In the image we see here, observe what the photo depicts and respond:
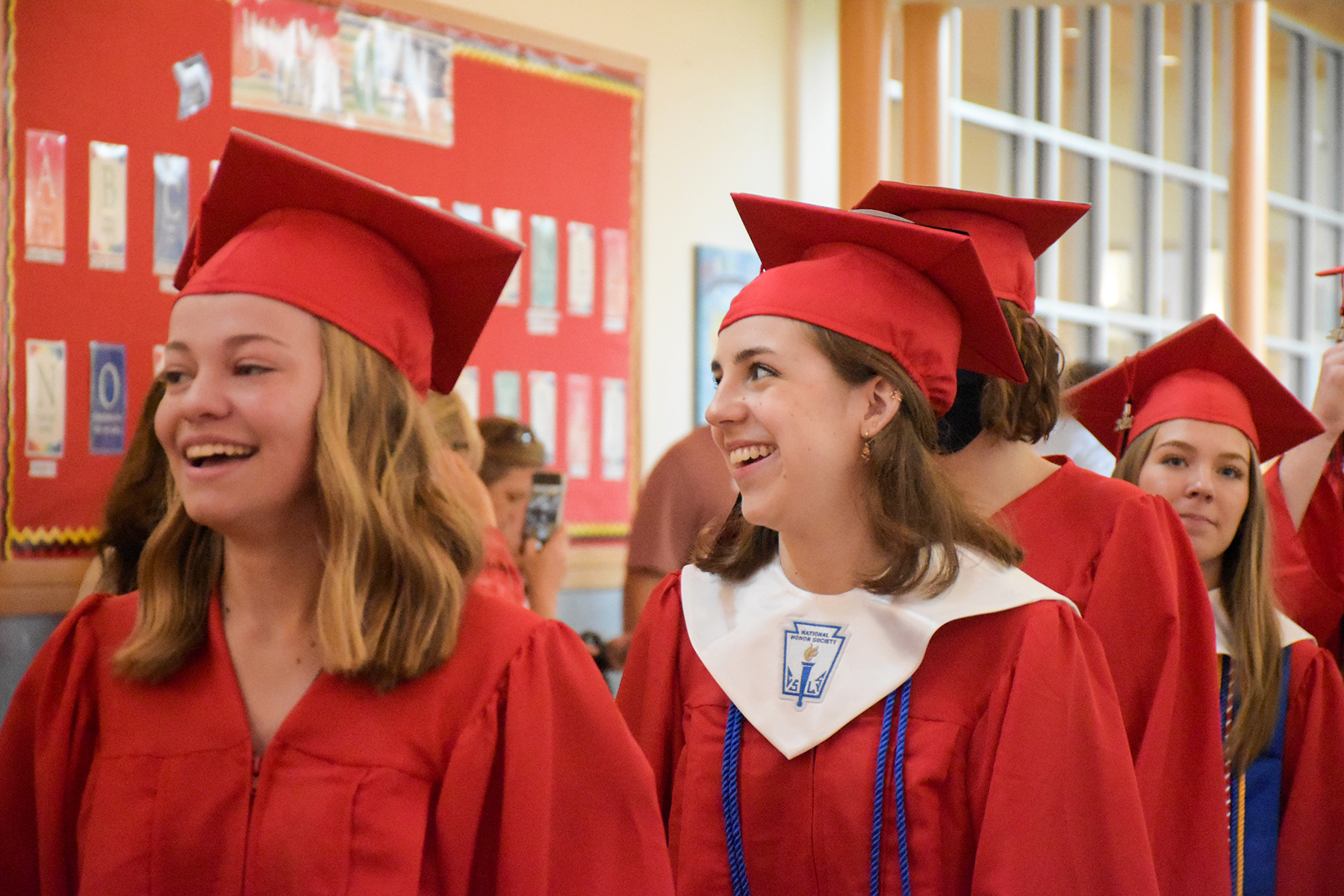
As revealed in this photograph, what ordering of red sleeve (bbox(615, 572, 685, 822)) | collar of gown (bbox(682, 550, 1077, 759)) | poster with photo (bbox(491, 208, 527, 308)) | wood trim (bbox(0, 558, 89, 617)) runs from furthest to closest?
poster with photo (bbox(491, 208, 527, 308))
wood trim (bbox(0, 558, 89, 617))
red sleeve (bbox(615, 572, 685, 822))
collar of gown (bbox(682, 550, 1077, 759))

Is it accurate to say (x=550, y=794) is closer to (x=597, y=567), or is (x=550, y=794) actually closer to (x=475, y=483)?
(x=475, y=483)

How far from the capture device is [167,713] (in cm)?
162

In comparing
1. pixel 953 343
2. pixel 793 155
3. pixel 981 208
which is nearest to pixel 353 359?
pixel 953 343

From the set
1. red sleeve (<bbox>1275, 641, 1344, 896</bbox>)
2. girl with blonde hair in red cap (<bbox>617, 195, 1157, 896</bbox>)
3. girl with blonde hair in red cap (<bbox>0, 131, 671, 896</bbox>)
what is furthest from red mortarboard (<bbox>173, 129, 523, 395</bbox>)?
red sleeve (<bbox>1275, 641, 1344, 896</bbox>)

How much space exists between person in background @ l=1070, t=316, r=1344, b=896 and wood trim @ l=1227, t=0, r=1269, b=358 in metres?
5.17

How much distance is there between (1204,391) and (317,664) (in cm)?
220

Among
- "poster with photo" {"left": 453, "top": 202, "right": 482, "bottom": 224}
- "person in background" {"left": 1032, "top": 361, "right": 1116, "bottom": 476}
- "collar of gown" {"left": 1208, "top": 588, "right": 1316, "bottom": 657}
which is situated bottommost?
"collar of gown" {"left": 1208, "top": 588, "right": 1316, "bottom": 657}

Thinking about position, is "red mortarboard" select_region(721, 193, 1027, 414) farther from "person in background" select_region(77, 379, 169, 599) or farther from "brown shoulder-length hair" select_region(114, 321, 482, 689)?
"person in background" select_region(77, 379, 169, 599)

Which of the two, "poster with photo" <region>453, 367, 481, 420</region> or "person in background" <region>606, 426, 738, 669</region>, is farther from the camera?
"poster with photo" <region>453, 367, 481, 420</region>

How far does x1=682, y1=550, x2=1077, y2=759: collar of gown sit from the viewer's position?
1.94 m

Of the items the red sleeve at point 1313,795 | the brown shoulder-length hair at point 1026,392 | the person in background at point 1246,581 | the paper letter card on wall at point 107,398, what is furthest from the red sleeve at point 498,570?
the red sleeve at point 1313,795

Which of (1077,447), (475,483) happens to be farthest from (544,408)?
(1077,447)

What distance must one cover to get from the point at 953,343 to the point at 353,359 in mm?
981

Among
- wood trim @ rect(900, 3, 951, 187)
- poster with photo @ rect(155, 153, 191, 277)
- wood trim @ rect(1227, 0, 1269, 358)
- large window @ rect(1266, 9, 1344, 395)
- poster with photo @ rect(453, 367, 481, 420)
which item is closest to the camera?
poster with photo @ rect(155, 153, 191, 277)
